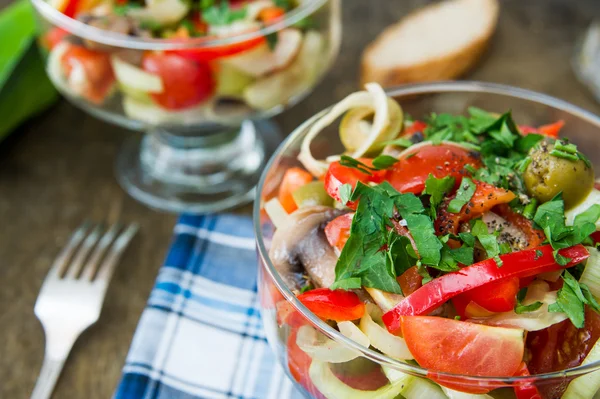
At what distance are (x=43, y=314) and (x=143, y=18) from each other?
36.4 inches

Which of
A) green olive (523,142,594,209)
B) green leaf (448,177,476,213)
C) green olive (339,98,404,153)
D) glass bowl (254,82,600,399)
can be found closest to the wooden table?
glass bowl (254,82,600,399)

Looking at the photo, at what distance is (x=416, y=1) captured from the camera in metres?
3.17

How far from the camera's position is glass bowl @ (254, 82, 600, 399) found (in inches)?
40.2

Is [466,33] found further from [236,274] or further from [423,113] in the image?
[236,274]

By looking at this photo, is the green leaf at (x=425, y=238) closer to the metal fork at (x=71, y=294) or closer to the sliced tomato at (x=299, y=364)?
the sliced tomato at (x=299, y=364)

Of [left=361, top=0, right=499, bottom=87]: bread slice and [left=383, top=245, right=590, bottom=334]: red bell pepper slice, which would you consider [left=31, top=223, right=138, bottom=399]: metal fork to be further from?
[left=361, top=0, right=499, bottom=87]: bread slice

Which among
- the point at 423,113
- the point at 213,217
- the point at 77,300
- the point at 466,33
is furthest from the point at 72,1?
the point at 466,33

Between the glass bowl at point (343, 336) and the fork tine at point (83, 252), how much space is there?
688mm

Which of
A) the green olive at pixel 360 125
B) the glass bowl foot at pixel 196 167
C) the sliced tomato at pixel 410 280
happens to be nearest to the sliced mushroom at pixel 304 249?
the sliced tomato at pixel 410 280

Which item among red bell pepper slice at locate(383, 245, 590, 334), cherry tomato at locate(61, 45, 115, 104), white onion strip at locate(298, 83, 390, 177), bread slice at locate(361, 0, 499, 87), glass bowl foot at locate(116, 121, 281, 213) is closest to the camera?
red bell pepper slice at locate(383, 245, 590, 334)

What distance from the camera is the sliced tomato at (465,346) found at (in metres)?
1.05

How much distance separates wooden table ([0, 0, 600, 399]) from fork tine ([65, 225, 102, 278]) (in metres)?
0.11

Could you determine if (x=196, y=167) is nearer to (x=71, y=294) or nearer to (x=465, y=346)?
(x=71, y=294)

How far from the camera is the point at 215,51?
6.27 ft
